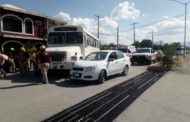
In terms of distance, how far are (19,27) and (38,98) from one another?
19376 millimetres

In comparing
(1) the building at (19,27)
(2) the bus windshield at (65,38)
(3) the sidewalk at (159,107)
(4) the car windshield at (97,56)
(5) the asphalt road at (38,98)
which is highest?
(1) the building at (19,27)

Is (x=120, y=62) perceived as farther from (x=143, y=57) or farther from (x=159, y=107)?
(x=143, y=57)

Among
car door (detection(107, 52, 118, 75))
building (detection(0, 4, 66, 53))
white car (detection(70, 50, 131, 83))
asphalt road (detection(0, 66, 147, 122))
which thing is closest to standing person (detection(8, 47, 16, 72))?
asphalt road (detection(0, 66, 147, 122))

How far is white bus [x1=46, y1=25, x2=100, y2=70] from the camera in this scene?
14.5 m

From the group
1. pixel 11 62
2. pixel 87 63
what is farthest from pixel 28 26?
pixel 87 63

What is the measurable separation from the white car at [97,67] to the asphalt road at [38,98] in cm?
48

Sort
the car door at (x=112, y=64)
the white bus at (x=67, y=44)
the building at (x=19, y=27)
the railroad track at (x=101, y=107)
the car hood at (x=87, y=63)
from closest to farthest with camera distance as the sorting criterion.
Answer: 1. the railroad track at (x=101, y=107)
2. the car hood at (x=87, y=63)
3. the car door at (x=112, y=64)
4. the white bus at (x=67, y=44)
5. the building at (x=19, y=27)

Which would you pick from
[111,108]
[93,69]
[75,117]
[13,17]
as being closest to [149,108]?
[111,108]

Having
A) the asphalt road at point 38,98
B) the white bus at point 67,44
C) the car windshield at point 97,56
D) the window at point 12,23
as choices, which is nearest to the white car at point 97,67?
the car windshield at point 97,56

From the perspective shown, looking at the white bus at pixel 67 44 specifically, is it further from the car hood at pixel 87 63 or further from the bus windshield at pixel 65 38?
the car hood at pixel 87 63

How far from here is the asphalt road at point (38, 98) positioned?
283 inches

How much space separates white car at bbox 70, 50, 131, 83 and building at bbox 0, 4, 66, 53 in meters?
11.1

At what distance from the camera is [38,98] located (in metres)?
9.35

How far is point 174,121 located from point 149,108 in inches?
54.6
